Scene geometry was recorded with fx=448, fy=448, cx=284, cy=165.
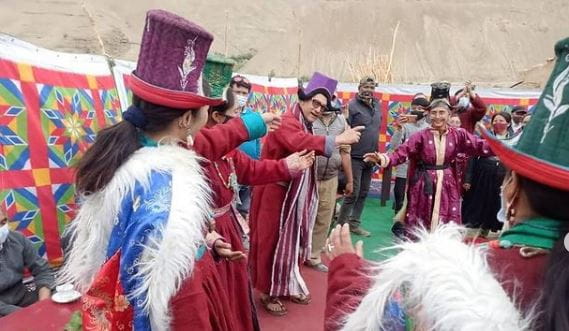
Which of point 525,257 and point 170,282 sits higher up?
point 525,257

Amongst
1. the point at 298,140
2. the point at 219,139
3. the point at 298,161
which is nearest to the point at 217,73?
the point at 219,139

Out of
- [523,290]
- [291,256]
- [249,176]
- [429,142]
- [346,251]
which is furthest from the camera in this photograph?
[429,142]

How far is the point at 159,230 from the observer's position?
1.51 m

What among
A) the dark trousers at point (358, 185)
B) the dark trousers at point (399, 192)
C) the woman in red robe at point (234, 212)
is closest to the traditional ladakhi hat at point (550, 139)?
the woman in red robe at point (234, 212)

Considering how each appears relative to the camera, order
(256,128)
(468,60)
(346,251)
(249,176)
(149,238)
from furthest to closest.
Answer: (468,60) < (249,176) < (256,128) < (149,238) < (346,251)

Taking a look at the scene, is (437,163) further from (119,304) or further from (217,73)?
(119,304)

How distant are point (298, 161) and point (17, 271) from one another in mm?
2110

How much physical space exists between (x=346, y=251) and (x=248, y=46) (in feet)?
112

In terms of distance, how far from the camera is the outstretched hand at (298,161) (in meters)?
2.80

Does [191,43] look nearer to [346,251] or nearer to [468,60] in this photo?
[346,251]

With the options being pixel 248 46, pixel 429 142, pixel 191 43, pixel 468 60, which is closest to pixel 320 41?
pixel 248 46

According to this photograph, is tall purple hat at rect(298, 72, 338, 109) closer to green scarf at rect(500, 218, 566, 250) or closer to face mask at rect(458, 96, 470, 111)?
face mask at rect(458, 96, 470, 111)

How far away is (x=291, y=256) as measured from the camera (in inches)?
142

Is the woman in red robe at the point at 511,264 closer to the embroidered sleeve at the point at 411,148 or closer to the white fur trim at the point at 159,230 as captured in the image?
the white fur trim at the point at 159,230
